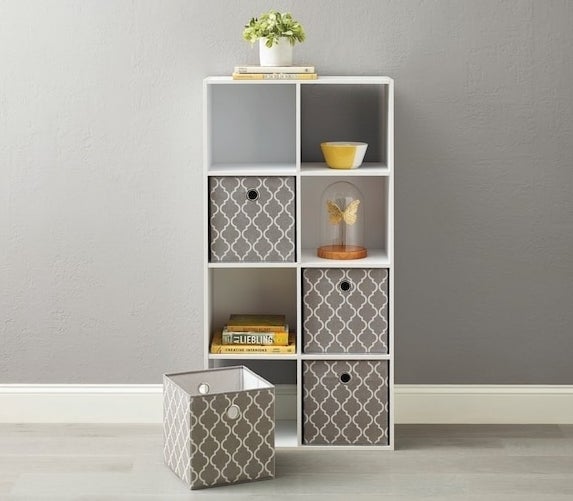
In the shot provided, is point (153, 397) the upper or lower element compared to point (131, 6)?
lower

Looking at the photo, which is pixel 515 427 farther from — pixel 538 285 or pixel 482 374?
pixel 538 285

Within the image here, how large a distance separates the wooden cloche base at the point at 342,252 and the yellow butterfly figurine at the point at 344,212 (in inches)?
3.3

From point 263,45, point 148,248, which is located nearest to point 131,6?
point 263,45

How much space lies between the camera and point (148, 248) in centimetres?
345

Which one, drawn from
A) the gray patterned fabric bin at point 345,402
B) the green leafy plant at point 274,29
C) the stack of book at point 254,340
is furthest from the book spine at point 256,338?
the green leafy plant at point 274,29

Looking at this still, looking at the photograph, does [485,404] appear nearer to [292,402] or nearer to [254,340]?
[292,402]

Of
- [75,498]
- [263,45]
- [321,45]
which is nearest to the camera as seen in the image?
[75,498]

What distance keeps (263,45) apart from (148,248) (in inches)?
30.3

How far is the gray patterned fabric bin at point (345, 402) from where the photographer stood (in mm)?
3248

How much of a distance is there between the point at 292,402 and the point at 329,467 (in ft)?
1.43

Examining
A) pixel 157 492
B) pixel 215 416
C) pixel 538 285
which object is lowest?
pixel 157 492

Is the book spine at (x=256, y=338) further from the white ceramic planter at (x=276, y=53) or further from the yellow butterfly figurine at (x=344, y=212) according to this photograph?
the white ceramic planter at (x=276, y=53)

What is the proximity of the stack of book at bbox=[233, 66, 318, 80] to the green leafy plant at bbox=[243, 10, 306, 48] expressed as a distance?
7 centimetres

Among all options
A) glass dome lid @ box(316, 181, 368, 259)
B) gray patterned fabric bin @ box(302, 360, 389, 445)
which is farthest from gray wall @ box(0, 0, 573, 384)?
gray patterned fabric bin @ box(302, 360, 389, 445)
